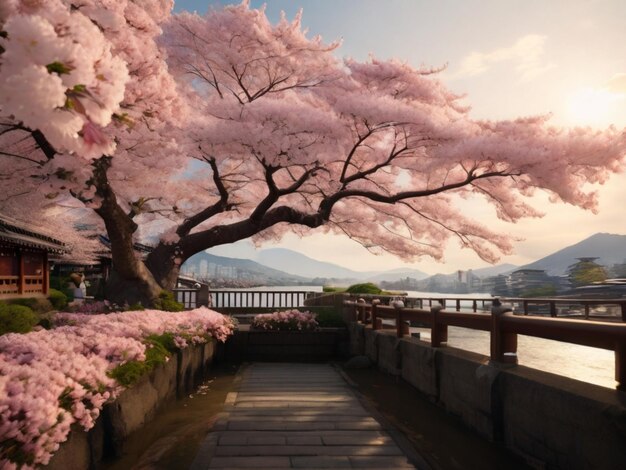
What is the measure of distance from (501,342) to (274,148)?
1007 centimetres

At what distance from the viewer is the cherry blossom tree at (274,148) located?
43.5 feet

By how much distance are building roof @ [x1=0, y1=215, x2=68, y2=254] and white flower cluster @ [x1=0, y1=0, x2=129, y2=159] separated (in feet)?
64.6

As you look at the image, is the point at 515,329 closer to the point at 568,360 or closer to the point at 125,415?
the point at 125,415

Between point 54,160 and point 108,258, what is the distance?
2119 centimetres

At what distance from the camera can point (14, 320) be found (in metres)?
10.4

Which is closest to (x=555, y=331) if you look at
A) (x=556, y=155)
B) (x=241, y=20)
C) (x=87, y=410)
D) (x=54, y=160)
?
(x=87, y=410)

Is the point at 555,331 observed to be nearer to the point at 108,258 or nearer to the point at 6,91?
the point at 6,91

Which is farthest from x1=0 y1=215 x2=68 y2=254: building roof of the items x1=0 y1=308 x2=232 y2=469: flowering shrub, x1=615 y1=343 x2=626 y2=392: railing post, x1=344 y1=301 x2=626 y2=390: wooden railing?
x1=615 y1=343 x2=626 y2=392: railing post

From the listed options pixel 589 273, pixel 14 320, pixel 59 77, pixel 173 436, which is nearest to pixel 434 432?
pixel 173 436

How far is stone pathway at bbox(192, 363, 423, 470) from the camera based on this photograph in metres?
5.00

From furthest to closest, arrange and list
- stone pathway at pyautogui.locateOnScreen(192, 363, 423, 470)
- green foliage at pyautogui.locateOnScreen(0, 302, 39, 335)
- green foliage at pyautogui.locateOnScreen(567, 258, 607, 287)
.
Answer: green foliage at pyautogui.locateOnScreen(567, 258, 607, 287) < green foliage at pyautogui.locateOnScreen(0, 302, 39, 335) < stone pathway at pyautogui.locateOnScreen(192, 363, 423, 470)

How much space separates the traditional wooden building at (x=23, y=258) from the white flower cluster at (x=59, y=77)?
1970 cm

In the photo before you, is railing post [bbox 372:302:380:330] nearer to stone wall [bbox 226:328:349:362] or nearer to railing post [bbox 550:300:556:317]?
stone wall [bbox 226:328:349:362]

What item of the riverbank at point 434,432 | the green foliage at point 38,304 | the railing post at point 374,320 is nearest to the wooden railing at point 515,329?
the riverbank at point 434,432
